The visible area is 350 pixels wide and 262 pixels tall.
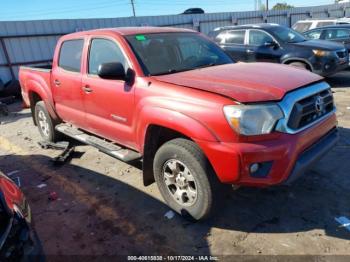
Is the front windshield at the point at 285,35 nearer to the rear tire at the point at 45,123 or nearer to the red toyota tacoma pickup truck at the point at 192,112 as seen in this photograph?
the red toyota tacoma pickup truck at the point at 192,112

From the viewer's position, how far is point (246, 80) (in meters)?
3.17

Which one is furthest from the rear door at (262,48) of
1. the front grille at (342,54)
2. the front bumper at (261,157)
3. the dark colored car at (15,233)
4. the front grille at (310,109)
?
the dark colored car at (15,233)

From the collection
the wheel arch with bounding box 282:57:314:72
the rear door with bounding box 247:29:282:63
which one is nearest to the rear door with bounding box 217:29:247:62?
the rear door with bounding box 247:29:282:63

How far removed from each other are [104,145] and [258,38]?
688cm

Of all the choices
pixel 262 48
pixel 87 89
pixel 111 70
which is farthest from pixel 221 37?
pixel 111 70

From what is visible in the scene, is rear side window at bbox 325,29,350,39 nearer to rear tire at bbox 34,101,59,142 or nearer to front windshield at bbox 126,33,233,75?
front windshield at bbox 126,33,233,75

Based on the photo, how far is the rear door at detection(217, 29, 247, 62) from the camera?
9.84 meters

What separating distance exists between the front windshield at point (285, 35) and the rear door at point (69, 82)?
6252mm

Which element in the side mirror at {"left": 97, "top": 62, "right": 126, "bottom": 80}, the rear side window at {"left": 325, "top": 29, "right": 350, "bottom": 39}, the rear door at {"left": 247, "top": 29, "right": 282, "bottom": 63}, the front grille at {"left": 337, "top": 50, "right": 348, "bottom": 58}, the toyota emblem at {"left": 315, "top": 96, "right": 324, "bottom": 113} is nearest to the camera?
the toyota emblem at {"left": 315, "top": 96, "right": 324, "bottom": 113}

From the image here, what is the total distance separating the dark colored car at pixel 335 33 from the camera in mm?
11133

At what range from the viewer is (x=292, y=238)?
117 inches

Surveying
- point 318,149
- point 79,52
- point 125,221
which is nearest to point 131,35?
point 79,52

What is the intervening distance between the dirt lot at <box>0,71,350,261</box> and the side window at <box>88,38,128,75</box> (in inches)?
58.3

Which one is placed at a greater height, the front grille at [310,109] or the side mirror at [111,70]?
the side mirror at [111,70]
